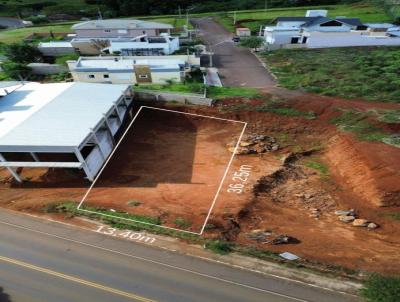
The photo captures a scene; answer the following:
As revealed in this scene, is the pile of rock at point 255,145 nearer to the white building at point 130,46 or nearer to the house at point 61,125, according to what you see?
the house at point 61,125

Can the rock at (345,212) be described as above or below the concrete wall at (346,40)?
below

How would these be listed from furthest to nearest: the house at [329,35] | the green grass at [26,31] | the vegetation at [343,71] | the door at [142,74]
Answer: the green grass at [26,31]
the house at [329,35]
the door at [142,74]
the vegetation at [343,71]

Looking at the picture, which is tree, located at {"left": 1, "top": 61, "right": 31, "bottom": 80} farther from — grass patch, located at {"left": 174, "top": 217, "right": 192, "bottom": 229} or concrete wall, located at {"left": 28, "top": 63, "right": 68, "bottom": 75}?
grass patch, located at {"left": 174, "top": 217, "right": 192, "bottom": 229}

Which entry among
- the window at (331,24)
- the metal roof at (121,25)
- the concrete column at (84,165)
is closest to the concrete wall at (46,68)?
the metal roof at (121,25)

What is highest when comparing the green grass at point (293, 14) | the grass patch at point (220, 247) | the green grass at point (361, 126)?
the green grass at point (361, 126)

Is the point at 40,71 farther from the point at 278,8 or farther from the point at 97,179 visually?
the point at 278,8

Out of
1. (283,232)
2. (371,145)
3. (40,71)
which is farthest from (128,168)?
(40,71)

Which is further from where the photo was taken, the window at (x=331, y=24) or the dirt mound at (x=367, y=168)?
the window at (x=331, y=24)

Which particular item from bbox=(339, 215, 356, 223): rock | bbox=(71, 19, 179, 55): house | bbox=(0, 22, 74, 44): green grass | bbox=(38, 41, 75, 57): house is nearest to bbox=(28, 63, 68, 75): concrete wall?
bbox=(38, 41, 75, 57): house
